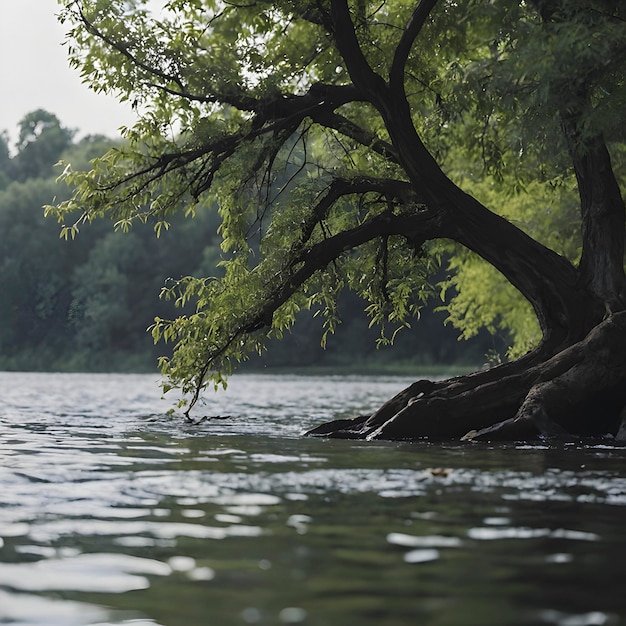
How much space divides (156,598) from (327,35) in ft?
49.5

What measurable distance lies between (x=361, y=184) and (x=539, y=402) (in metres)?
5.26

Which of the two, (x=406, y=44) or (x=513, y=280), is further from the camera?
(x=513, y=280)

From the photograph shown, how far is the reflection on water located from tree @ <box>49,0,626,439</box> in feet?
9.95

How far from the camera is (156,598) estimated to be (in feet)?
18.8

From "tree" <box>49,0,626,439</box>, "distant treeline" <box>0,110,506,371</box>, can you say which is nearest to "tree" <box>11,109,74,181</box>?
"distant treeline" <box>0,110,506,371</box>

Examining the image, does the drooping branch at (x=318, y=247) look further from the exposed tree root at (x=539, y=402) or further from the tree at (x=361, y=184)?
the exposed tree root at (x=539, y=402)

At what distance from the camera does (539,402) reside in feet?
53.5

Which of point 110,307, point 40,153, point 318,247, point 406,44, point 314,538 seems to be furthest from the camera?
point 40,153

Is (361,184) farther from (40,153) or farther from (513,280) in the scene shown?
(40,153)

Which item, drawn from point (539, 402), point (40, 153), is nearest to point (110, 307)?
point (40, 153)

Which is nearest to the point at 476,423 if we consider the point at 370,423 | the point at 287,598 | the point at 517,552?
the point at 370,423

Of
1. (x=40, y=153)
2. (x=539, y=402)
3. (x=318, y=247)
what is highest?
(x=40, y=153)

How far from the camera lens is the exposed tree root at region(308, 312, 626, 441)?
16312 millimetres

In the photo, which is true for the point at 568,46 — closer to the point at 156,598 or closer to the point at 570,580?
the point at 570,580
